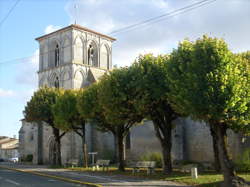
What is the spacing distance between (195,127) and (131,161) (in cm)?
862

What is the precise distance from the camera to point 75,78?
39.9m

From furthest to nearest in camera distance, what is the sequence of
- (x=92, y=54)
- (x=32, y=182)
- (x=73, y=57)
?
(x=92, y=54)
(x=73, y=57)
(x=32, y=182)

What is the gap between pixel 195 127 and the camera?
28422mm

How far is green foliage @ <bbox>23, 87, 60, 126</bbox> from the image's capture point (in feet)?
110

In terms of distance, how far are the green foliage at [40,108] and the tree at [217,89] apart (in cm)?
2085

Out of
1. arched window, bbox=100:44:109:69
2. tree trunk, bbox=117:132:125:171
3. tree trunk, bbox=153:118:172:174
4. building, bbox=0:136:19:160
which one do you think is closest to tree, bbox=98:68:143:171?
tree trunk, bbox=153:118:172:174

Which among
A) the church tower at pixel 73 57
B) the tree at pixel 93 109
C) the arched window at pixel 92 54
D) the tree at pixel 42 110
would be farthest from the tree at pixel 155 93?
the arched window at pixel 92 54

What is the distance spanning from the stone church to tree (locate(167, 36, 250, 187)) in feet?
56.8

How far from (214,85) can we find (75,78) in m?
27.7

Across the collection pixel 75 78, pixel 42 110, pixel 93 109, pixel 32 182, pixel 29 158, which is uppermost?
pixel 75 78

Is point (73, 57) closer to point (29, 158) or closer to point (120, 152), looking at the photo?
point (29, 158)

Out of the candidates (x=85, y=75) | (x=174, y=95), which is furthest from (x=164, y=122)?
(x=85, y=75)

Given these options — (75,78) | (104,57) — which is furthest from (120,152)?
(104,57)

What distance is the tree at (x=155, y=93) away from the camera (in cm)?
1959
